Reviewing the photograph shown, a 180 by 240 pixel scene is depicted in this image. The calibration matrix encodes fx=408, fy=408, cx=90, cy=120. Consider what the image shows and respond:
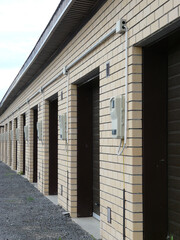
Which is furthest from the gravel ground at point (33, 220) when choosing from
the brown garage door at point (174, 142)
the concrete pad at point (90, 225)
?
the brown garage door at point (174, 142)

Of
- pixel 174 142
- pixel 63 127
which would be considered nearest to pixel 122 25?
pixel 174 142

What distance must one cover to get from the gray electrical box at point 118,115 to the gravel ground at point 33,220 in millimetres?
2111

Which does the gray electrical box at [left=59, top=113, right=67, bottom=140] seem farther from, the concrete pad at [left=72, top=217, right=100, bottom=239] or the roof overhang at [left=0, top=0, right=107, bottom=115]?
the concrete pad at [left=72, top=217, right=100, bottom=239]

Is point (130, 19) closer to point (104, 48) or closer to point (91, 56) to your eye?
point (104, 48)

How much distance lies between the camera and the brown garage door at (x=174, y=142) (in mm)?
4566

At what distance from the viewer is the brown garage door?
15.0ft

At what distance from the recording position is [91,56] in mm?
6781

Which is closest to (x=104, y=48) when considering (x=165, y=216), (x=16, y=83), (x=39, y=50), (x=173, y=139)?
(x=173, y=139)

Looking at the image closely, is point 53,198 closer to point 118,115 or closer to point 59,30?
point 59,30

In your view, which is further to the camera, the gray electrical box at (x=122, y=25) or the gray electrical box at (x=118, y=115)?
the gray electrical box at (x=122, y=25)

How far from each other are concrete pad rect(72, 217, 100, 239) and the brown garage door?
6.50 feet

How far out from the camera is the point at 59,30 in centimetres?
802

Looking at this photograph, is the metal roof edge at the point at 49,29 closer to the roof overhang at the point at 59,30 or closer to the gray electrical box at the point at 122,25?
the roof overhang at the point at 59,30

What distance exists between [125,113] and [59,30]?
3706mm
